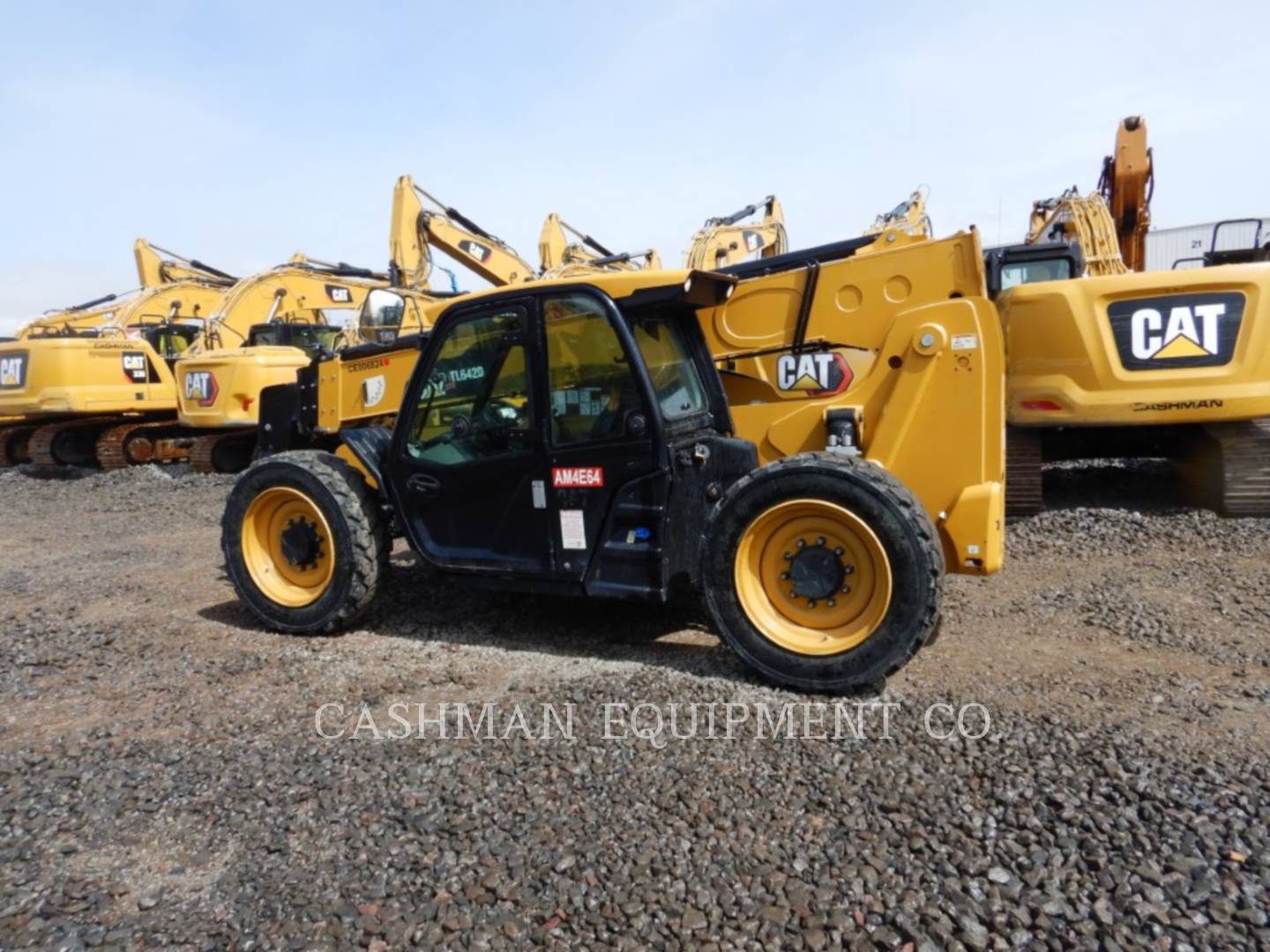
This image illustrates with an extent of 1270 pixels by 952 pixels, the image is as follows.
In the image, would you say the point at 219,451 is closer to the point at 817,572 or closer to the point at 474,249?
the point at 474,249

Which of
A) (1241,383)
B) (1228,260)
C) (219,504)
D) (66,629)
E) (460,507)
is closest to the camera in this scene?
(460,507)

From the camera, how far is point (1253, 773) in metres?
2.72

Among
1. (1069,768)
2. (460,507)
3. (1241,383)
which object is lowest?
(1069,768)

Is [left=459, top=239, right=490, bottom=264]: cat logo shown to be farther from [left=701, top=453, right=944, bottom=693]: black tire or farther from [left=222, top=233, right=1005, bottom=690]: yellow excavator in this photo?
[left=701, top=453, right=944, bottom=693]: black tire

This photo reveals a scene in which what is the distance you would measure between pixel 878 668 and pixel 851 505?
66cm

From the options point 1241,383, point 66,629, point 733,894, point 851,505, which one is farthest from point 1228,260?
point 66,629

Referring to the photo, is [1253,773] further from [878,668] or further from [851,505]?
[851,505]

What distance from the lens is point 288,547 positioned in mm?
4816

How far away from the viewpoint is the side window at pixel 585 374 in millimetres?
3977

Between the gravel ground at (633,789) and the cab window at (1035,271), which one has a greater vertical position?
the cab window at (1035,271)

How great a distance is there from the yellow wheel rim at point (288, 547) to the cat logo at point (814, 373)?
2.63 meters

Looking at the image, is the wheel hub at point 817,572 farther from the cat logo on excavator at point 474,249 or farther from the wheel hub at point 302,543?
the cat logo on excavator at point 474,249

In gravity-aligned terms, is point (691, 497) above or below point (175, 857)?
above

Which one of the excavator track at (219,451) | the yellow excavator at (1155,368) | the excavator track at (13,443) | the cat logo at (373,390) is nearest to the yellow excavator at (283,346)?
the excavator track at (219,451)
